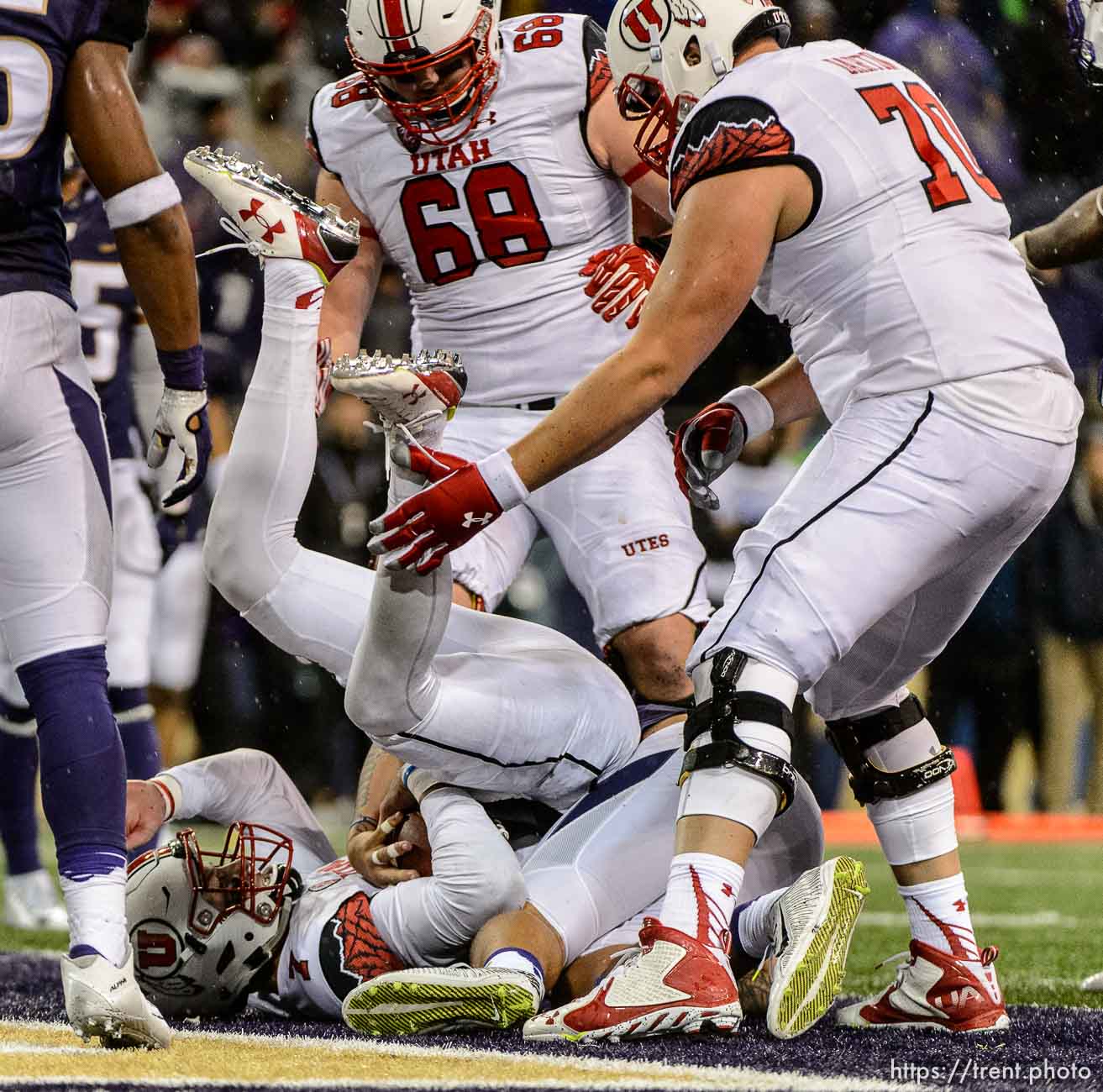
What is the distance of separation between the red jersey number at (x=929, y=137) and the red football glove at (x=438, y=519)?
0.77 meters

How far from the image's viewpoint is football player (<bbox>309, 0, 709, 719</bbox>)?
322cm

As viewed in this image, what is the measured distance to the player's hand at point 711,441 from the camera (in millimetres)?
2641

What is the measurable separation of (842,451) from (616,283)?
1135 millimetres

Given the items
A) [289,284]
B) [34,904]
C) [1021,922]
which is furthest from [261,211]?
[1021,922]

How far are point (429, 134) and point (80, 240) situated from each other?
51.5 inches

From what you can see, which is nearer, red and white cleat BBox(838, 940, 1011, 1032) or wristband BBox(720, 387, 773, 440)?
red and white cleat BBox(838, 940, 1011, 1032)

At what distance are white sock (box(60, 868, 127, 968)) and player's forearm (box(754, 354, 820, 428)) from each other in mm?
1265

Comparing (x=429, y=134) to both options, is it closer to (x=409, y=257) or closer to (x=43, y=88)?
(x=409, y=257)

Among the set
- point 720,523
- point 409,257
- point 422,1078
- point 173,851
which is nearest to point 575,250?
point 409,257

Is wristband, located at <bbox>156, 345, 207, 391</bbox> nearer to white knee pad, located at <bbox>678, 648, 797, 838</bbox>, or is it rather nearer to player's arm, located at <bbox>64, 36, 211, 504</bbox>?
player's arm, located at <bbox>64, 36, 211, 504</bbox>

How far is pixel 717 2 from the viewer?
2.51 m

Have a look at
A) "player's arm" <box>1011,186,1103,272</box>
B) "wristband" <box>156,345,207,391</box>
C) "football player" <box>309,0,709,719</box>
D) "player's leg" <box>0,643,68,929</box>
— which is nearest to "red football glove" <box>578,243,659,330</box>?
"football player" <box>309,0,709,719</box>

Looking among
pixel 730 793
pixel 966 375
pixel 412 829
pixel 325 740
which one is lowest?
pixel 325 740

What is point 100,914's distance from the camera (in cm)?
210
